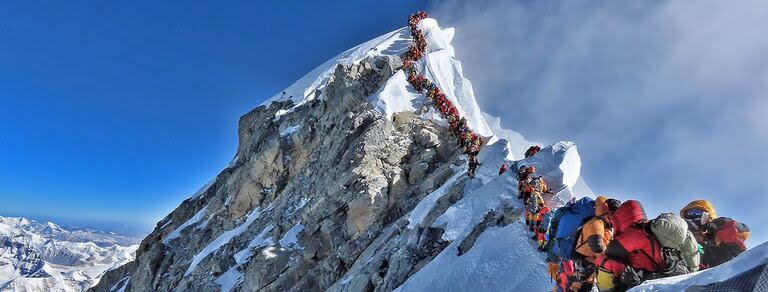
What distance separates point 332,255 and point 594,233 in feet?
61.4

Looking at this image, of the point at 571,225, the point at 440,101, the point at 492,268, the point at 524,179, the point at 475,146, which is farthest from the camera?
the point at 440,101

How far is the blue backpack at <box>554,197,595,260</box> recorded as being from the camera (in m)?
7.13

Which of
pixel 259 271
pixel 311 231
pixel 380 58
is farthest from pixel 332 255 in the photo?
pixel 380 58

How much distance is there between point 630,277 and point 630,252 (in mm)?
376

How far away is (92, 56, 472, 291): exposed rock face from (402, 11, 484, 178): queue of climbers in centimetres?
93

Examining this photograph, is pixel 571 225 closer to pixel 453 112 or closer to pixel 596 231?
pixel 596 231

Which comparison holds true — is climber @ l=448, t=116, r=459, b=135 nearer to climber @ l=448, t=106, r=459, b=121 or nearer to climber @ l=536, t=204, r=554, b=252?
climber @ l=448, t=106, r=459, b=121

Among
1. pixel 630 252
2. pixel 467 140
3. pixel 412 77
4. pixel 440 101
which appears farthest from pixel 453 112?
pixel 630 252

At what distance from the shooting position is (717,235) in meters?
7.89

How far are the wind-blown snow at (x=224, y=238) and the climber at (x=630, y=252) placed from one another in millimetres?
31710

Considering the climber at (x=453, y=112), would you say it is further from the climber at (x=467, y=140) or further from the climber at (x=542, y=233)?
the climber at (x=542, y=233)

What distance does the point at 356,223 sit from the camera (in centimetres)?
2436

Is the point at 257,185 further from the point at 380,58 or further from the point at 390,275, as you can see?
the point at 390,275

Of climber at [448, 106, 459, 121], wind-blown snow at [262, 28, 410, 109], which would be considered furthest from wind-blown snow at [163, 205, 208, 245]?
climber at [448, 106, 459, 121]
